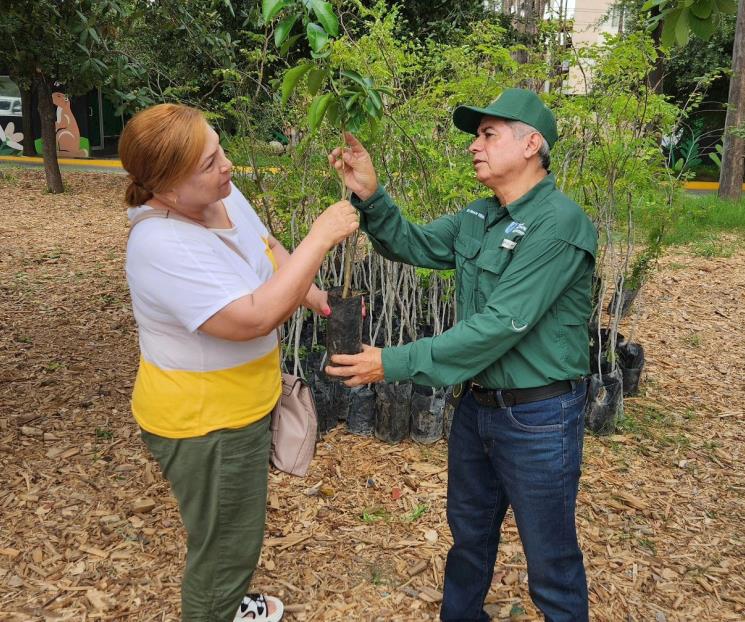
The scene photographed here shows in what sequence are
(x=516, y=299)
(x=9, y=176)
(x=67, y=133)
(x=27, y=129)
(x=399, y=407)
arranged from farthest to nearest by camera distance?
(x=67, y=133), (x=27, y=129), (x=9, y=176), (x=399, y=407), (x=516, y=299)

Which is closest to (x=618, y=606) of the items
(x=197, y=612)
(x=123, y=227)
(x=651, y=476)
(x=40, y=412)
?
(x=651, y=476)

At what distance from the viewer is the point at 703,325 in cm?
654

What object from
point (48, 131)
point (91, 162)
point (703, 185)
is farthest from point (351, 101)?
point (91, 162)

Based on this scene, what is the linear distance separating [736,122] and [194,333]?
12.0m

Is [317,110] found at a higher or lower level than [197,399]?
higher

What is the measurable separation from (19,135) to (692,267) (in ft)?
68.2

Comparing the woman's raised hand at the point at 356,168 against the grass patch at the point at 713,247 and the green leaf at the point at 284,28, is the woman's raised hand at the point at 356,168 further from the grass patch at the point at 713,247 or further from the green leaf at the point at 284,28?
the grass patch at the point at 713,247

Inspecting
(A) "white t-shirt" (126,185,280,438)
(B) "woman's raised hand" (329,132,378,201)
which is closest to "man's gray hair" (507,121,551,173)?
(B) "woman's raised hand" (329,132,378,201)

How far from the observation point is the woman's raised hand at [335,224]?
1949 millimetres

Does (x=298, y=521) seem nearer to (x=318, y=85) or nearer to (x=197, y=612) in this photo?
(x=197, y=612)

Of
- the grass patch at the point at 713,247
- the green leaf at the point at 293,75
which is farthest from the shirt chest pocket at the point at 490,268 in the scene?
the grass patch at the point at 713,247

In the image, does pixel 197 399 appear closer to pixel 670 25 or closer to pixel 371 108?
pixel 371 108

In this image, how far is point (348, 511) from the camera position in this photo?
3.56 m

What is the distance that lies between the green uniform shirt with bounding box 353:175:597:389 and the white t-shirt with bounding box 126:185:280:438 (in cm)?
A: 40
